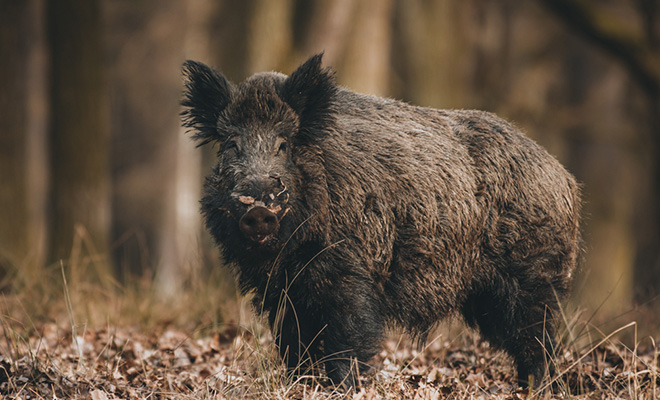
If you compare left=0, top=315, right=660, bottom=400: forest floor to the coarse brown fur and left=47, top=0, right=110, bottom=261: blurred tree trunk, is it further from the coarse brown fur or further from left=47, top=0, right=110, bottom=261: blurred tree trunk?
left=47, top=0, right=110, bottom=261: blurred tree trunk

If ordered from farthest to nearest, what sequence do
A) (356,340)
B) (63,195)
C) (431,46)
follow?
(431,46)
(63,195)
(356,340)

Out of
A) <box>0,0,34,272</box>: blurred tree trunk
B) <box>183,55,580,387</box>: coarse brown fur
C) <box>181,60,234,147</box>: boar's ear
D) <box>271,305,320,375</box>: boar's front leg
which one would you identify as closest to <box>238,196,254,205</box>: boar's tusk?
<box>183,55,580,387</box>: coarse brown fur

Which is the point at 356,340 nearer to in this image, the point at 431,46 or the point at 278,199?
the point at 278,199

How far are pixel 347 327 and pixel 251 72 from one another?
5.26 meters

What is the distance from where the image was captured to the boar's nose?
13.9 ft

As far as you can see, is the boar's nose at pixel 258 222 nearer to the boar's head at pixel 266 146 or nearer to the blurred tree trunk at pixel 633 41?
the boar's head at pixel 266 146

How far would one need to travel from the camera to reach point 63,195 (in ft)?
30.3

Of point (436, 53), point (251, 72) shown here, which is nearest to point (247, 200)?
point (251, 72)

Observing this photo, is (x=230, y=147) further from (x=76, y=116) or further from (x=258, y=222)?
(x=76, y=116)

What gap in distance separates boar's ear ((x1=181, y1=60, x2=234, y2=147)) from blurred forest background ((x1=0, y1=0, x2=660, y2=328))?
237 cm

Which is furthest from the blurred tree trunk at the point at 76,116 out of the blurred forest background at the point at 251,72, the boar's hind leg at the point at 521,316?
the boar's hind leg at the point at 521,316

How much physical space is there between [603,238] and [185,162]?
10.9 m

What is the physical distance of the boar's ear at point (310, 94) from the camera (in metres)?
4.81

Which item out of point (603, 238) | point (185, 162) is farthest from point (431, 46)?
point (185, 162)
